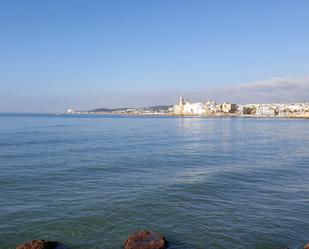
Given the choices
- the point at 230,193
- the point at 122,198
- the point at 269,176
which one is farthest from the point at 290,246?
the point at 269,176

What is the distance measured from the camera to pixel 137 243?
12.6m

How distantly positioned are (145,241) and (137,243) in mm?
302

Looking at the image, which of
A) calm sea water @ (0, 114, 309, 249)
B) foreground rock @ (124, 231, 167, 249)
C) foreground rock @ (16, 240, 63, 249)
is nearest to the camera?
foreground rock @ (16, 240, 63, 249)

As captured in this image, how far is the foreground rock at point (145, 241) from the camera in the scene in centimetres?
1235

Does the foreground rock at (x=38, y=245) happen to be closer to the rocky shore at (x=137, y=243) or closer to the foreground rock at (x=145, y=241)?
the rocky shore at (x=137, y=243)

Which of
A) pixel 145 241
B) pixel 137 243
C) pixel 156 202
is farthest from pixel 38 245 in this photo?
pixel 156 202

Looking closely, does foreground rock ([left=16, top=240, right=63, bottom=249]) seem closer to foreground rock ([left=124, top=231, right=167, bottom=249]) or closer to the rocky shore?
the rocky shore

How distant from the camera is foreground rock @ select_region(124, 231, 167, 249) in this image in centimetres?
1235

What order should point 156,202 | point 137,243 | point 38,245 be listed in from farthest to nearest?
point 156,202 → point 137,243 → point 38,245

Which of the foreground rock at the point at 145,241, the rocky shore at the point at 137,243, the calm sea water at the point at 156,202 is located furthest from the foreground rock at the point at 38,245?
the foreground rock at the point at 145,241

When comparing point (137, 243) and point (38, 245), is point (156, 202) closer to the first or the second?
point (137, 243)

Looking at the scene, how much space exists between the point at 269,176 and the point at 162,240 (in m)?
16.4

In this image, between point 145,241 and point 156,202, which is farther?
point 156,202

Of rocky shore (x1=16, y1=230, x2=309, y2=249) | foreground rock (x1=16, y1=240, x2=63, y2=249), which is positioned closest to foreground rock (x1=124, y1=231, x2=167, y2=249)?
rocky shore (x1=16, y1=230, x2=309, y2=249)
